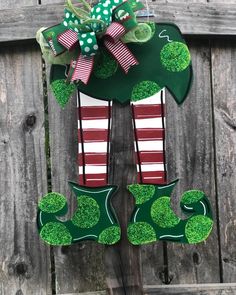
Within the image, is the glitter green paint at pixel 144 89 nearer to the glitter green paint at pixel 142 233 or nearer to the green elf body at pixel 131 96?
the green elf body at pixel 131 96

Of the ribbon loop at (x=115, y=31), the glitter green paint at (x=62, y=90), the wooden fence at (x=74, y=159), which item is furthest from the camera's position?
the wooden fence at (x=74, y=159)

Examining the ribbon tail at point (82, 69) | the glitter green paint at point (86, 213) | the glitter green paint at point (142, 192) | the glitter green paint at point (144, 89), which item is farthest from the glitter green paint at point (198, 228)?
the ribbon tail at point (82, 69)

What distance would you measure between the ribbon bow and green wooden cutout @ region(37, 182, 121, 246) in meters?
0.29

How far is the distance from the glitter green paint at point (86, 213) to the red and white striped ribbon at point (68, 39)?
384 mm

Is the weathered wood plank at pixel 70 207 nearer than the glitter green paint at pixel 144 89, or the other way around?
the glitter green paint at pixel 144 89

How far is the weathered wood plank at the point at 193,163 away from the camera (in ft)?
4.90

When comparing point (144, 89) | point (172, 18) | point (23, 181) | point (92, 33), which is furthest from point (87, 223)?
point (172, 18)

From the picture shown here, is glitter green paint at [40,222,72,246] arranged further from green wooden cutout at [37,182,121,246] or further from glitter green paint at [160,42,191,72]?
glitter green paint at [160,42,191,72]

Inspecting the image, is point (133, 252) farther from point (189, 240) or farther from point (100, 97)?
point (100, 97)

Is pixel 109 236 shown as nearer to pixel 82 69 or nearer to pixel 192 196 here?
pixel 192 196

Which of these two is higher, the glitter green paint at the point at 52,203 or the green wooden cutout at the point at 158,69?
the green wooden cutout at the point at 158,69

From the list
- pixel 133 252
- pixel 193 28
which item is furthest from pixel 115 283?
pixel 193 28

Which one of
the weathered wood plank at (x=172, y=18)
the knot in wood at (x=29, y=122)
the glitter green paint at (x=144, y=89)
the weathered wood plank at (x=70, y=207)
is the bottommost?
the weathered wood plank at (x=70, y=207)

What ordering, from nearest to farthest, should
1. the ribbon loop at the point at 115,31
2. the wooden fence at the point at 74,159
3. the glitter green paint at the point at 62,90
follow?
the ribbon loop at the point at 115,31, the glitter green paint at the point at 62,90, the wooden fence at the point at 74,159
